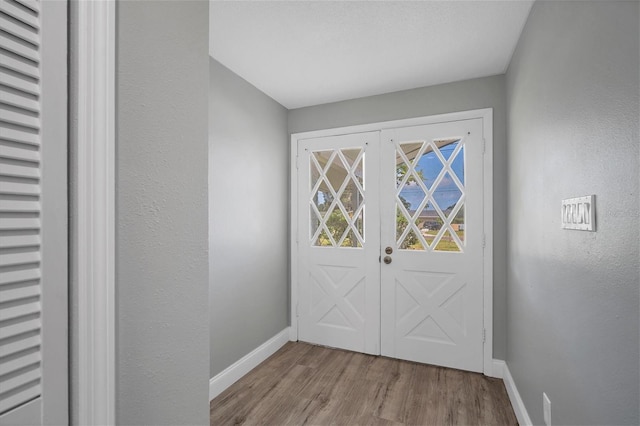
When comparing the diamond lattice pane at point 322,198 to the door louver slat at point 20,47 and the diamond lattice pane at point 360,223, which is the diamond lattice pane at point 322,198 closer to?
the diamond lattice pane at point 360,223

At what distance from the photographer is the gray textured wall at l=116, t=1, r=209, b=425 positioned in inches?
28.5

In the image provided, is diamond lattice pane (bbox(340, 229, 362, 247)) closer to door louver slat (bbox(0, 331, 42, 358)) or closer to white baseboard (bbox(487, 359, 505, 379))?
white baseboard (bbox(487, 359, 505, 379))

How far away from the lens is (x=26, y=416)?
1.92ft

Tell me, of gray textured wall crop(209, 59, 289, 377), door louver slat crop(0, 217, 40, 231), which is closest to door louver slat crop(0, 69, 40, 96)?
door louver slat crop(0, 217, 40, 231)

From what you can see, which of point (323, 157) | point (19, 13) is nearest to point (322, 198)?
point (323, 157)

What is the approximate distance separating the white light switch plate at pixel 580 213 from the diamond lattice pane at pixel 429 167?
154 centimetres

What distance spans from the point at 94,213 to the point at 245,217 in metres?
2.06

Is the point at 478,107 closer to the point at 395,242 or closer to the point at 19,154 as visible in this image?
→ the point at 395,242

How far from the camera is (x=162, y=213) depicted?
0.82 meters

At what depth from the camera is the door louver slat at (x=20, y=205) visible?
0.56m

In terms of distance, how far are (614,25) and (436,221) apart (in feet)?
6.54

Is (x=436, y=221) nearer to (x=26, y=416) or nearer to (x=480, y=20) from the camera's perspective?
(x=480, y=20)

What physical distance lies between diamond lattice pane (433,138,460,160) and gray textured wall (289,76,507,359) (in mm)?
252

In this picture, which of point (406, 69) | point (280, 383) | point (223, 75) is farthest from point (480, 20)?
point (280, 383)
